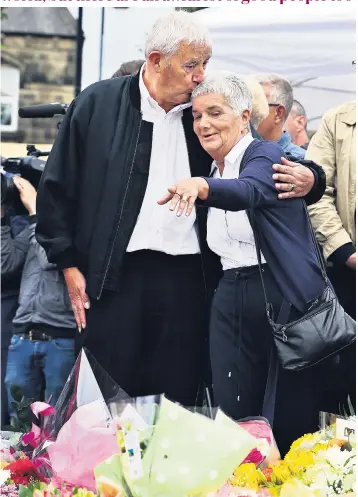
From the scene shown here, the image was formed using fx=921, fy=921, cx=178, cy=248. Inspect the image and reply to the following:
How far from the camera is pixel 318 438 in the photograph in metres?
2.43

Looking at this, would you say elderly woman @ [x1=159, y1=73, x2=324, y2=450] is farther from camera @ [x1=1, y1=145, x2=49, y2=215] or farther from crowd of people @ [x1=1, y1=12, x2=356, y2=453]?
camera @ [x1=1, y1=145, x2=49, y2=215]

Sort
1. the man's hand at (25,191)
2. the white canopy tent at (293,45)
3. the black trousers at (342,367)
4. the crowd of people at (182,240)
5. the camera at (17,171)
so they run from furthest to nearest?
the white canopy tent at (293,45) → the man's hand at (25,191) → the camera at (17,171) → the black trousers at (342,367) → the crowd of people at (182,240)

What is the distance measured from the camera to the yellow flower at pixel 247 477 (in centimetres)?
215

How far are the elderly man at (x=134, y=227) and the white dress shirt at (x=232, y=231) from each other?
0.22 ft

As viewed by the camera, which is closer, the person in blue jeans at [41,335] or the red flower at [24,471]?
the red flower at [24,471]

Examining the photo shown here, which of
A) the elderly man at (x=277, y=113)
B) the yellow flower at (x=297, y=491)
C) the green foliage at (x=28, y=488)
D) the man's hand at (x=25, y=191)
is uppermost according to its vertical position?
the elderly man at (x=277, y=113)

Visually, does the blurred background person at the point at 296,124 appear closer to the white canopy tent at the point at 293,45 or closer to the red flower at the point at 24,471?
the white canopy tent at the point at 293,45

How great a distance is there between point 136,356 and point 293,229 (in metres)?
0.67

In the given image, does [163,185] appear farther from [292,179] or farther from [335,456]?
[335,456]

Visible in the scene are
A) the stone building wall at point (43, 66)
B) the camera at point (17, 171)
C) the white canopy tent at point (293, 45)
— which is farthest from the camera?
the stone building wall at point (43, 66)

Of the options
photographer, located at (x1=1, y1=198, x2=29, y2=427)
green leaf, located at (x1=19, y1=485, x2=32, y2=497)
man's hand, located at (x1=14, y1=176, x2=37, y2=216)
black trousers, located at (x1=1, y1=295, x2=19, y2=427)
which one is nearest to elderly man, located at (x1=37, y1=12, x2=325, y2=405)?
green leaf, located at (x1=19, y1=485, x2=32, y2=497)

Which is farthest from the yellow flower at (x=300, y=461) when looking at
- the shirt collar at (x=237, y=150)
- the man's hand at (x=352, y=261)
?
the man's hand at (x=352, y=261)

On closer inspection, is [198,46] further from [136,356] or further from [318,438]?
[318,438]

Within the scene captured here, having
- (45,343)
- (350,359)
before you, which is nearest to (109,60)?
(45,343)
